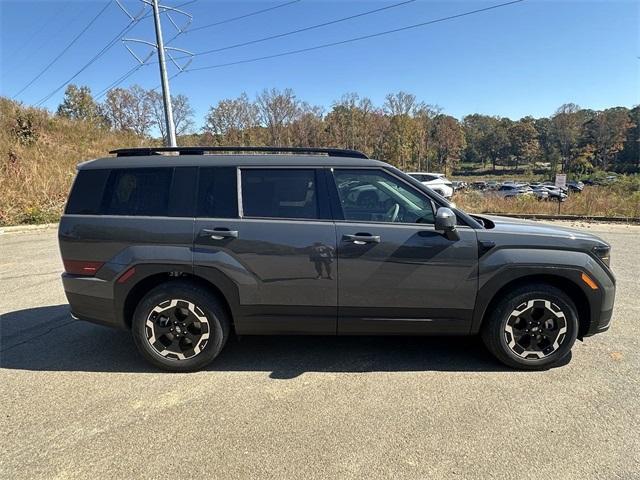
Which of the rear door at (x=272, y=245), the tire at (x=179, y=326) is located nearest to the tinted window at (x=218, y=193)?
the rear door at (x=272, y=245)

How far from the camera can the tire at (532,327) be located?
3.45m

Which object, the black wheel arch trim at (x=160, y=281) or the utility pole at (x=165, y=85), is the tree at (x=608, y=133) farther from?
the black wheel arch trim at (x=160, y=281)

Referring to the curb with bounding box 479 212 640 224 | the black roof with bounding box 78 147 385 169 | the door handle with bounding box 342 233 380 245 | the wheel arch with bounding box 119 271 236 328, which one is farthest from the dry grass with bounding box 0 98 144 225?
the curb with bounding box 479 212 640 224

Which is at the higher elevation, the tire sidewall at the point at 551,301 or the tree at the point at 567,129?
the tree at the point at 567,129

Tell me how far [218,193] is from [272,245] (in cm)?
68

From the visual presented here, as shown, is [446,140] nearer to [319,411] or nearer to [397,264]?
[397,264]

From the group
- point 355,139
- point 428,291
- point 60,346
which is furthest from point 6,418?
point 355,139

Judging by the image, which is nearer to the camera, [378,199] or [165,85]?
[378,199]

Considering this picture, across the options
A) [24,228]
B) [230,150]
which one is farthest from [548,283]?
[24,228]

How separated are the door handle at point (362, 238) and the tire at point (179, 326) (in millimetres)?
1256

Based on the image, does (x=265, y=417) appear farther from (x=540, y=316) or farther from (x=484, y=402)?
(x=540, y=316)

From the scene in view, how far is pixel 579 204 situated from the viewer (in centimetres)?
1631

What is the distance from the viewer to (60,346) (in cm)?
412

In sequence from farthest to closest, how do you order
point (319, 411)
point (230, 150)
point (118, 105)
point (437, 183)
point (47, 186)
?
point (118, 105) < point (437, 183) < point (47, 186) < point (230, 150) < point (319, 411)
